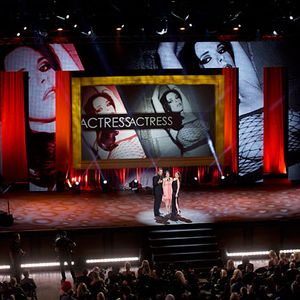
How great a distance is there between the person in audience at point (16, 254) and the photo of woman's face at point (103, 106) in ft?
26.1

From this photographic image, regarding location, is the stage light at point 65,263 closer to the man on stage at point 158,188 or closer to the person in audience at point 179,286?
the man on stage at point 158,188

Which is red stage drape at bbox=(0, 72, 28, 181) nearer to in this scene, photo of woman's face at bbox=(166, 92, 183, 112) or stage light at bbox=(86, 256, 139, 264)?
photo of woman's face at bbox=(166, 92, 183, 112)

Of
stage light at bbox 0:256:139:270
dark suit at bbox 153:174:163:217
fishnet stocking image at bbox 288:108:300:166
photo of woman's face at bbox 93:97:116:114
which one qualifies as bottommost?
stage light at bbox 0:256:139:270

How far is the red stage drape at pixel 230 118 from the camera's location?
82.2 feet

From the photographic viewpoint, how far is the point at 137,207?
21.8m

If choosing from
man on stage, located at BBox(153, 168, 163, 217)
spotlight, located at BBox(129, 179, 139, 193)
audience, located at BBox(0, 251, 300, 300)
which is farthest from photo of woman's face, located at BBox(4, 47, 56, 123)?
audience, located at BBox(0, 251, 300, 300)

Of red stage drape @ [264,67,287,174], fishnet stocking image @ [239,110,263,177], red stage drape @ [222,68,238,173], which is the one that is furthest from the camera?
red stage drape @ [264,67,287,174]

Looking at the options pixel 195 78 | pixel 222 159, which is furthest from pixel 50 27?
pixel 222 159

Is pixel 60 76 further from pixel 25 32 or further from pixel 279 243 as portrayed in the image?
pixel 279 243

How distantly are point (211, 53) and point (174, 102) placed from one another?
2.02 m

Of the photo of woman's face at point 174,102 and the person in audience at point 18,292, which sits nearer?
the person in audience at point 18,292

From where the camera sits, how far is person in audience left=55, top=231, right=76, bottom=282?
17.1 m

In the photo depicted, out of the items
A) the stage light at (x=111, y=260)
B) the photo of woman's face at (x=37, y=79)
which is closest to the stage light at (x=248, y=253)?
the stage light at (x=111, y=260)

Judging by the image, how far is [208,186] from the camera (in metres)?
25.3
